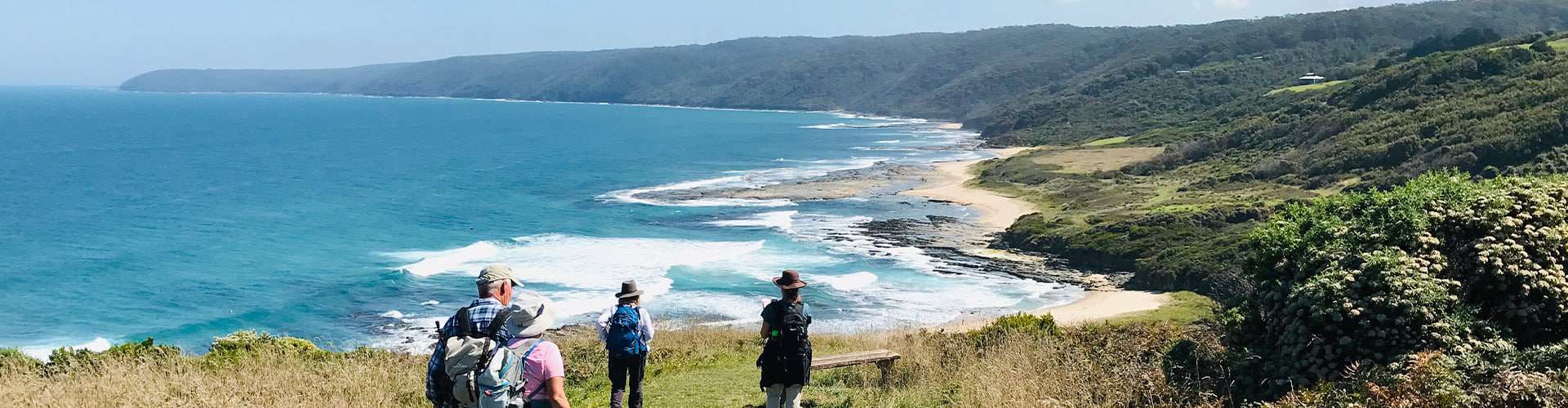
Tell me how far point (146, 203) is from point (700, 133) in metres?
74.7

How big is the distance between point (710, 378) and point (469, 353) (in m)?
6.57

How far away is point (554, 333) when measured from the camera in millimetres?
26578

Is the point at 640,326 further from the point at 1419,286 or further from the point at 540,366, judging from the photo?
the point at 1419,286

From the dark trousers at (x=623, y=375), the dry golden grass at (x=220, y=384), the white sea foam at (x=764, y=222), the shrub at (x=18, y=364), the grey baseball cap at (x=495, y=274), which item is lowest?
the white sea foam at (x=764, y=222)

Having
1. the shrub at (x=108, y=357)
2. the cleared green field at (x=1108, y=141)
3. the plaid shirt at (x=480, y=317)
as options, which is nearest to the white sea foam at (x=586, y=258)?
the shrub at (x=108, y=357)

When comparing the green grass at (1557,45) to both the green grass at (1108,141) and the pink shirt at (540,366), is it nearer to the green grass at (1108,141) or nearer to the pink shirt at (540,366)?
the green grass at (1108,141)

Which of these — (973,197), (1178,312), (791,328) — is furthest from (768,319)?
(973,197)

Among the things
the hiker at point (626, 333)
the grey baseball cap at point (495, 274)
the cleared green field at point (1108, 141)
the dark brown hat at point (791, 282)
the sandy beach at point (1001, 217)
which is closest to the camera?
the grey baseball cap at point (495, 274)

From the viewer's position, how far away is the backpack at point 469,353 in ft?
16.4

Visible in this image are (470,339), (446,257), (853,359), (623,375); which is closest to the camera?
(470,339)

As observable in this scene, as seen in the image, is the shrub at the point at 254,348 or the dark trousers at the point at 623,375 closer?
the dark trousers at the point at 623,375

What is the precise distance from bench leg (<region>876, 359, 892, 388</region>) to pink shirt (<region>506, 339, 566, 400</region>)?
16.9 ft

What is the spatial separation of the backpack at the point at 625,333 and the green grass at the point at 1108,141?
85477 mm

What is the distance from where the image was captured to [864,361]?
10039mm
